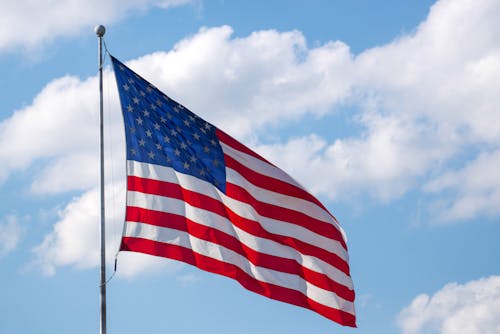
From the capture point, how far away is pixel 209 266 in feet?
92.4

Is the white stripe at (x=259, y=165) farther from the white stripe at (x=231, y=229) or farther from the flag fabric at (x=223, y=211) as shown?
the white stripe at (x=231, y=229)

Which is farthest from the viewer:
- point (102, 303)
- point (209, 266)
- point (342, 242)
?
point (342, 242)

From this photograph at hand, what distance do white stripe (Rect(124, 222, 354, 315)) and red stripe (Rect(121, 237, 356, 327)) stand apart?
0.34 ft

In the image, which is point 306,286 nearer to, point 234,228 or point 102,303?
point 234,228

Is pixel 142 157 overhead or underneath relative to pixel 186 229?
overhead

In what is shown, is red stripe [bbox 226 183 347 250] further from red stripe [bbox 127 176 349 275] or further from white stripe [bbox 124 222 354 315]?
white stripe [bbox 124 222 354 315]

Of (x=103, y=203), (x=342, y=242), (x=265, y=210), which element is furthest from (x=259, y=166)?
(x=103, y=203)

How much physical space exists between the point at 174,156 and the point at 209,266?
316 cm

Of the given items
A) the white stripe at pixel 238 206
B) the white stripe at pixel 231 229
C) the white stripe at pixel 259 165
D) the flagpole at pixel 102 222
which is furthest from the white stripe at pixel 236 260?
the white stripe at pixel 259 165

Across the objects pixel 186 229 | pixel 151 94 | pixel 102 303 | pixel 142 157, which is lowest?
pixel 102 303

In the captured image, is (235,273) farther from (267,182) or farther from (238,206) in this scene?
(267,182)

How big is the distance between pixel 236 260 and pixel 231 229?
0.90 m

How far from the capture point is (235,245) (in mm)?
28797

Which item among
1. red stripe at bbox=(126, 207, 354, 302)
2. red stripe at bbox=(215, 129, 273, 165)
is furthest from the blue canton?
red stripe at bbox=(126, 207, 354, 302)
